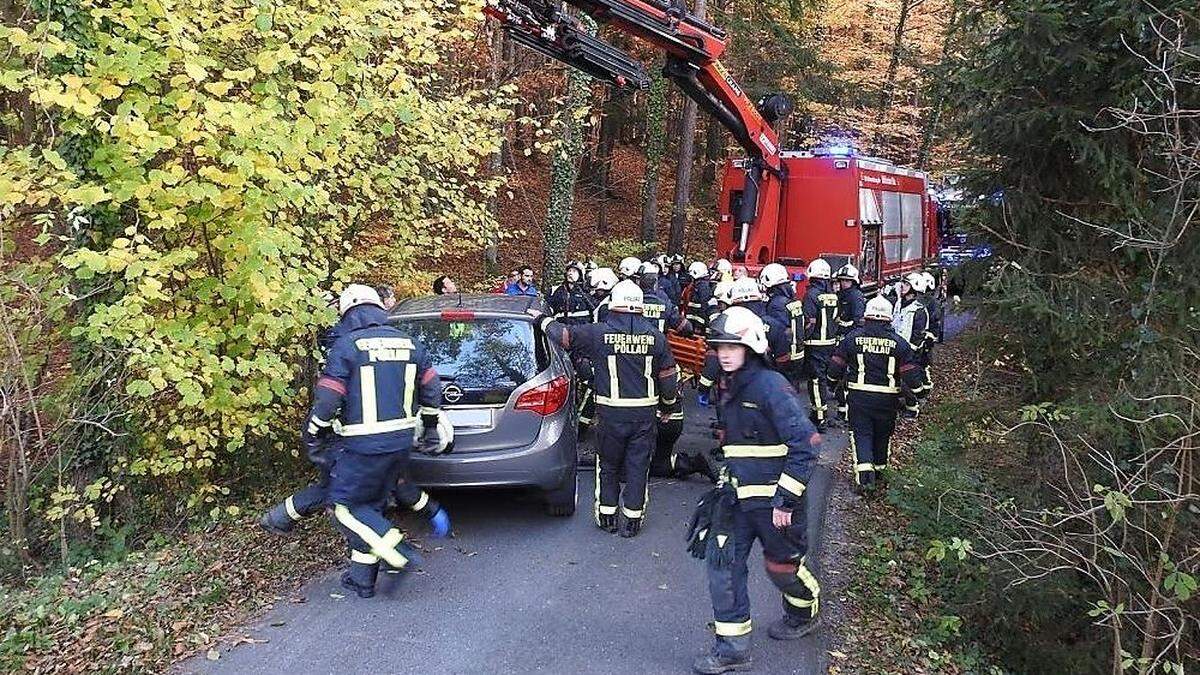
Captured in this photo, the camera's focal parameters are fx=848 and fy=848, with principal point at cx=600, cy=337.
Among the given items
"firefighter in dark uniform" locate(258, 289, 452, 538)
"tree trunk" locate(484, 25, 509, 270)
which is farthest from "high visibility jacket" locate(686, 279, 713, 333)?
"firefighter in dark uniform" locate(258, 289, 452, 538)

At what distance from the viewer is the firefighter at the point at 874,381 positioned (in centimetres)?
734

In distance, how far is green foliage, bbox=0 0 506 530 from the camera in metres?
5.39

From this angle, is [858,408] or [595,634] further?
[858,408]

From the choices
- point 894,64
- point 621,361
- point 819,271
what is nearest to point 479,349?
point 621,361

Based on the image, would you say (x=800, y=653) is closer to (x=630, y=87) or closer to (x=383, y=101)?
(x=383, y=101)

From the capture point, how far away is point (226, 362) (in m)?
5.92

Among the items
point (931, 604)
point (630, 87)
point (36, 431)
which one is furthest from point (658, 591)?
point (630, 87)

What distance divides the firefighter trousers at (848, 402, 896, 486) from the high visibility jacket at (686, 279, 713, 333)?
4107mm

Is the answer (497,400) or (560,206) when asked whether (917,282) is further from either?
(497,400)

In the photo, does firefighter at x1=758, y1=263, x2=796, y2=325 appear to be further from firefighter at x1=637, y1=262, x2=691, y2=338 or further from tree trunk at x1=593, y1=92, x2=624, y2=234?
tree trunk at x1=593, y1=92, x2=624, y2=234

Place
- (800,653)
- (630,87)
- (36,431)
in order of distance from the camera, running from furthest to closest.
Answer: (630,87), (36,431), (800,653)

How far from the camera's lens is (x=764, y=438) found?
4625 mm

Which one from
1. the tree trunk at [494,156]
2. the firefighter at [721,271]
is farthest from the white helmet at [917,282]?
the tree trunk at [494,156]

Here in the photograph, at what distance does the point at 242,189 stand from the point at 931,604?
5474 mm
